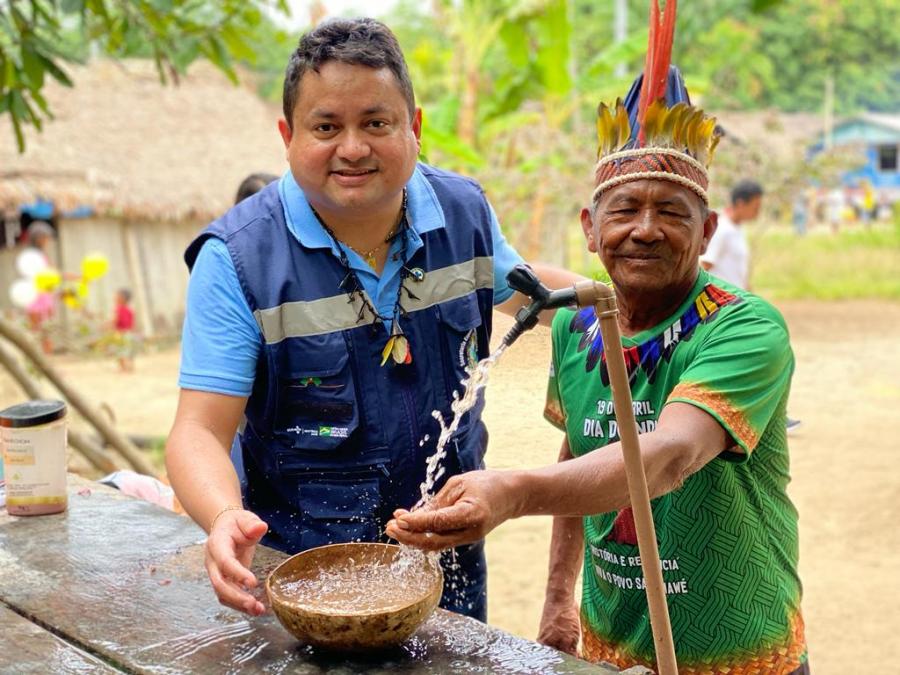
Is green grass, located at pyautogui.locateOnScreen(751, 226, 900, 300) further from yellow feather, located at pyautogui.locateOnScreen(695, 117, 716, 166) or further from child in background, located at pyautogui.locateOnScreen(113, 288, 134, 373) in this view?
yellow feather, located at pyautogui.locateOnScreen(695, 117, 716, 166)

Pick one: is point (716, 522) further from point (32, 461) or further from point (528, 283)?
point (32, 461)

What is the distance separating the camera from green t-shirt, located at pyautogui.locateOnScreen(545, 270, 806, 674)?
6.37 feet

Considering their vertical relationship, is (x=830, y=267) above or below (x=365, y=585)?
below

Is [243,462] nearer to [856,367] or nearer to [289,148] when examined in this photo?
[289,148]

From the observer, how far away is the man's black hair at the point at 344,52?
2102 mm

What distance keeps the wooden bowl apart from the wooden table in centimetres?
7

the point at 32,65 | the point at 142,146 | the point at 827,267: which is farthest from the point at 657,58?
the point at 827,267

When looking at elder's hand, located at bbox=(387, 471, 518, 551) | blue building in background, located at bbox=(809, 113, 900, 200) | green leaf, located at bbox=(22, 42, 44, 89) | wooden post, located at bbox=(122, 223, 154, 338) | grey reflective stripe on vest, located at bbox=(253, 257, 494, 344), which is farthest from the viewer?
blue building in background, located at bbox=(809, 113, 900, 200)

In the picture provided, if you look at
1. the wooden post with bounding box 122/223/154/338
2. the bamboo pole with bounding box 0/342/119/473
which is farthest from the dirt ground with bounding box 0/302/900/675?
the wooden post with bounding box 122/223/154/338

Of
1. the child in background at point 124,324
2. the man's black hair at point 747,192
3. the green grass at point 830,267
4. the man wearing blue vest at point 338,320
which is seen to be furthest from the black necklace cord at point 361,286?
the green grass at point 830,267

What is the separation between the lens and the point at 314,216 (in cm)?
235

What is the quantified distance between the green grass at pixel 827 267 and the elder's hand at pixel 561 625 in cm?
1381

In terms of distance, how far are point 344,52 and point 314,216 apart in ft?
1.36

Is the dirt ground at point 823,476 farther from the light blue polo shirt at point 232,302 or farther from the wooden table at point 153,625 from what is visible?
the wooden table at point 153,625
